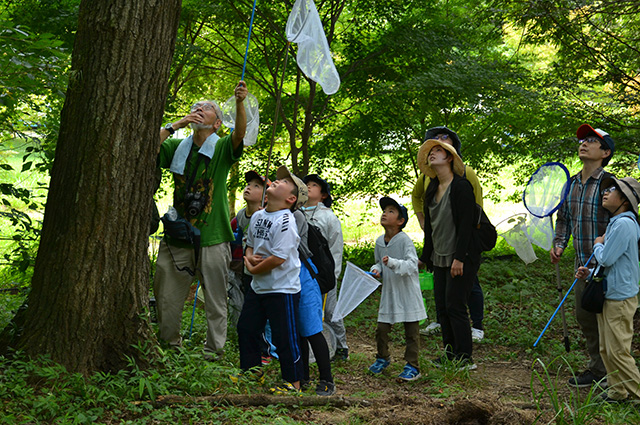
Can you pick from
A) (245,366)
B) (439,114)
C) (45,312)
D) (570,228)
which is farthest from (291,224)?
(439,114)

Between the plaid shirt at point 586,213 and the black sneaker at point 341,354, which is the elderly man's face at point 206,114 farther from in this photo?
the plaid shirt at point 586,213

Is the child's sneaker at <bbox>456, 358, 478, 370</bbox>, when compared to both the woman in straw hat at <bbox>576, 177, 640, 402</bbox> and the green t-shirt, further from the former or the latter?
the green t-shirt

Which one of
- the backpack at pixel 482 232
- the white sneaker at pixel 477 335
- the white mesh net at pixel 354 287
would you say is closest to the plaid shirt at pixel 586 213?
the backpack at pixel 482 232

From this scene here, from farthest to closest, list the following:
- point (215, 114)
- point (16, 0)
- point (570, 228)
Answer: point (16, 0) < point (570, 228) < point (215, 114)

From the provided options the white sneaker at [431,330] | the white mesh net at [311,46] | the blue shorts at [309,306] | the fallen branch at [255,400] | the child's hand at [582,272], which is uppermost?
the white mesh net at [311,46]

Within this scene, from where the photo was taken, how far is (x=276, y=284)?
4125mm

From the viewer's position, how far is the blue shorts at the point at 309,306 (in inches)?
171

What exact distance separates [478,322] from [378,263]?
78.3 inches

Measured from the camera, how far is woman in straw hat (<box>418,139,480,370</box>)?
16.5ft

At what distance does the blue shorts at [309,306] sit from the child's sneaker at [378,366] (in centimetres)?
111

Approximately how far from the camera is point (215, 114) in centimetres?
482

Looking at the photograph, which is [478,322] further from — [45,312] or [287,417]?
[45,312]

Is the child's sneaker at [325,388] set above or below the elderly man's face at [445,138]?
below

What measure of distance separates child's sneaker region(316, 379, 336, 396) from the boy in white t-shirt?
0.16m
